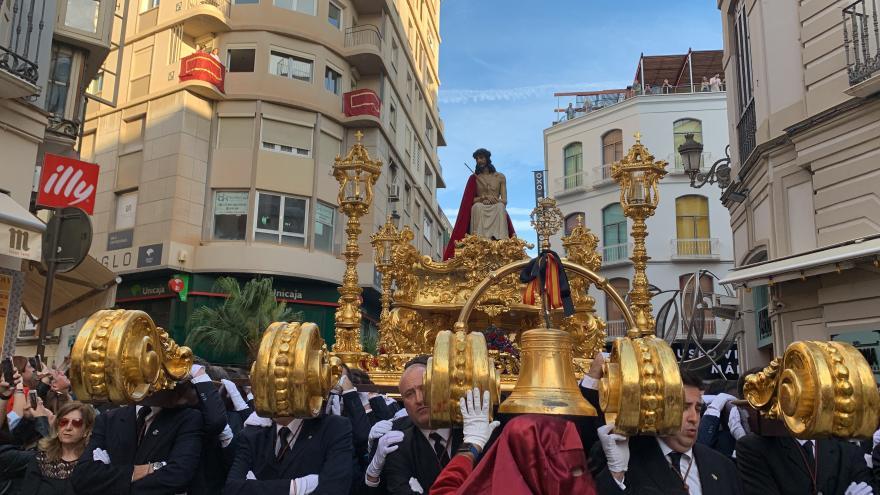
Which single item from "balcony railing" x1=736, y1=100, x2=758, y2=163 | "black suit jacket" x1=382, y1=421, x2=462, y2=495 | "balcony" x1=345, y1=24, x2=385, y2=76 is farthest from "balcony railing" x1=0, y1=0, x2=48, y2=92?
"balcony" x1=345, y1=24, x2=385, y2=76

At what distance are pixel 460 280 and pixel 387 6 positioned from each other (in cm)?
1830

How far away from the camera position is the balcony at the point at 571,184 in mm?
27531

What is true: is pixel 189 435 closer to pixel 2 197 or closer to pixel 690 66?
pixel 2 197

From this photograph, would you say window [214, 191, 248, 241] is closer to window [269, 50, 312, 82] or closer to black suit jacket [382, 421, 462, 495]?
window [269, 50, 312, 82]

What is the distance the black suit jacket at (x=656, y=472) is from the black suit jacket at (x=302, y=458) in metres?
1.26

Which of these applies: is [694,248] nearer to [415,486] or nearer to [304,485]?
[415,486]

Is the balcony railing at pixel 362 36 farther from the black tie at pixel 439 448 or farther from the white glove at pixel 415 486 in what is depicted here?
the white glove at pixel 415 486

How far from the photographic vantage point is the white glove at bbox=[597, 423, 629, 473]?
2645 mm

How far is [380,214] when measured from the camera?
2325cm

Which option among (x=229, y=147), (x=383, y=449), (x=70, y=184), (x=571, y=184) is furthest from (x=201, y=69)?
(x=383, y=449)

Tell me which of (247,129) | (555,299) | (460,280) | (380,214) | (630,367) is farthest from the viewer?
(380,214)

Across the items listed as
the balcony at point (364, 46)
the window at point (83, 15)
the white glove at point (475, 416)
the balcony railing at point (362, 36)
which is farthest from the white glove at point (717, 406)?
the balcony railing at point (362, 36)

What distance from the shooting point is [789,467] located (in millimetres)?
3201

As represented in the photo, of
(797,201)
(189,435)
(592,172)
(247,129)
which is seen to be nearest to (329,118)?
(247,129)
